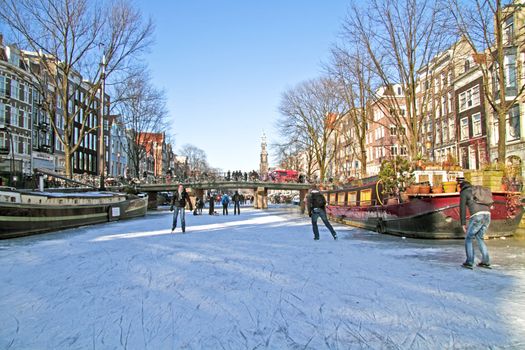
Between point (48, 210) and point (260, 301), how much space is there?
12.4 metres

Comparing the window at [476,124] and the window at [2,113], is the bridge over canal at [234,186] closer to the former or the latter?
the window at [2,113]

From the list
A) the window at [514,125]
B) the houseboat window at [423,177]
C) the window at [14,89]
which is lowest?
the houseboat window at [423,177]

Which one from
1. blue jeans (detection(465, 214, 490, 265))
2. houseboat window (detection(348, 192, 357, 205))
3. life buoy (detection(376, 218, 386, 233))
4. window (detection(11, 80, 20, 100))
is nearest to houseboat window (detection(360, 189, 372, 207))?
houseboat window (detection(348, 192, 357, 205))

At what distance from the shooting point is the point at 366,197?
17.3 metres

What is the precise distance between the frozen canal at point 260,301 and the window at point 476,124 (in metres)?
28.9

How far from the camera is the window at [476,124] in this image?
111 ft

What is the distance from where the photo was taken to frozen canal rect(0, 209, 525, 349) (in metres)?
3.70

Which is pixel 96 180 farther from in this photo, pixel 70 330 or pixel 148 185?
pixel 70 330

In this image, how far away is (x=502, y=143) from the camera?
1600cm

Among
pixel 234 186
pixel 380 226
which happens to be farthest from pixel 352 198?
pixel 234 186

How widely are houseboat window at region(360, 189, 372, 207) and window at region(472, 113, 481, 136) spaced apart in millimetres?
21542

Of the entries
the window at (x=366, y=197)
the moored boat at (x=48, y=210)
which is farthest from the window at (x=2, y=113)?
the window at (x=366, y=197)

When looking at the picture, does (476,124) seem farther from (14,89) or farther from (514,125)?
(14,89)

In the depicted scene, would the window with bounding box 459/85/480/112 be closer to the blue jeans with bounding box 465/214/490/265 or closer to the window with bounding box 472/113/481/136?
the window with bounding box 472/113/481/136
